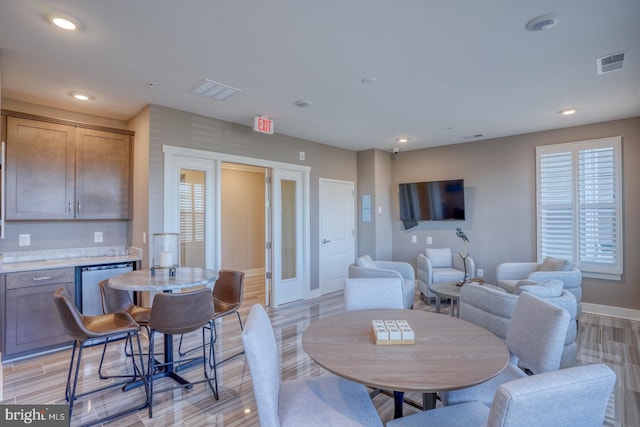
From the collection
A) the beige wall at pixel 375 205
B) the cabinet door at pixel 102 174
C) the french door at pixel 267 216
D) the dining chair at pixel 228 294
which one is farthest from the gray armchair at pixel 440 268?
the cabinet door at pixel 102 174

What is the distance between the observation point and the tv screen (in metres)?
5.75

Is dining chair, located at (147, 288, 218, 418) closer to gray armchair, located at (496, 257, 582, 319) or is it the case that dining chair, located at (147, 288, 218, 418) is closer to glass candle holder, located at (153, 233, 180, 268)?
glass candle holder, located at (153, 233, 180, 268)

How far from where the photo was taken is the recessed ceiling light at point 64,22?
2.13 m

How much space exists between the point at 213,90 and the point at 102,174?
181cm

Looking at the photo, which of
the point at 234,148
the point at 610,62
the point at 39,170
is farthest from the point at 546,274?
the point at 39,170

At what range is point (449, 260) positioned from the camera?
557 centimetres

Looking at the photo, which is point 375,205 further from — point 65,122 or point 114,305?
point 65,122

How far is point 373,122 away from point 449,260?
2.71 m

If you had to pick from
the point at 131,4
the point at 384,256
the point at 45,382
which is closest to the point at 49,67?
the point at 131,4

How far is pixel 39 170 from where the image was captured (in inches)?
140

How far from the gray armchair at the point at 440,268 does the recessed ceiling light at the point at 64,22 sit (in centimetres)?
483

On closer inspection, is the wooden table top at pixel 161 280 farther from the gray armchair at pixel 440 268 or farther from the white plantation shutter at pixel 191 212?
the gray armchair at pixel 440 268

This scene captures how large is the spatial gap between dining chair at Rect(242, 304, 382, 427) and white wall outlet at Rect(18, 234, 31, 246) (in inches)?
137

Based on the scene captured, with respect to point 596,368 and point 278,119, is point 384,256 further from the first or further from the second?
point 596,368
